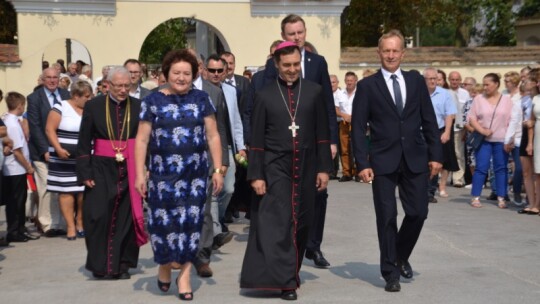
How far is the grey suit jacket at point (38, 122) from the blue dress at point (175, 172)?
457 centimetres

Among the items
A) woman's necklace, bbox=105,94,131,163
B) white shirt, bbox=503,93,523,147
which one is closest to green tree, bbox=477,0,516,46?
white shirt, bbox=503,93,523,147

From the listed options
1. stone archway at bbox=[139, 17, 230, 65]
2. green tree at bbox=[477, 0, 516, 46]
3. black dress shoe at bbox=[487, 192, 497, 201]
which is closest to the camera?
black dress shoe at bbox=[487, 192, 497, 201]

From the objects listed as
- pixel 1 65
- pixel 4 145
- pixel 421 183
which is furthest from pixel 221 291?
pixel 1 65

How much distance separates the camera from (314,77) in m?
9.96

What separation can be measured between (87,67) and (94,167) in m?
12.0

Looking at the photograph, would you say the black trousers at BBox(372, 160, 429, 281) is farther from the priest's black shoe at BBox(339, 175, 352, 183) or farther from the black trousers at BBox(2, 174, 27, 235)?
the priest's black shoe at BBox(339, 175, 352, 183)

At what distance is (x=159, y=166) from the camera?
857 cm

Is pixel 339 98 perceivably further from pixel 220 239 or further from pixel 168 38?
pixel 168 38

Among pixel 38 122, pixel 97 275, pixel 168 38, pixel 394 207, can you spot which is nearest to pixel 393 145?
pixel 394 207

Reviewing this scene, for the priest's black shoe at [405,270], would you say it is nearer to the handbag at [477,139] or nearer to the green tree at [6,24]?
the handbag at [477,139]

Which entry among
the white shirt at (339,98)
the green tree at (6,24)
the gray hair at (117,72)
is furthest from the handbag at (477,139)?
the green tree at (6,24)

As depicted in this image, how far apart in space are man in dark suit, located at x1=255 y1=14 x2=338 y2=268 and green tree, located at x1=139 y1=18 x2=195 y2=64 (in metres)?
41.4

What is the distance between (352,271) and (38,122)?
5091 millimetres

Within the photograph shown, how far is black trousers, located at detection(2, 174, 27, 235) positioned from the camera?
1237cm
